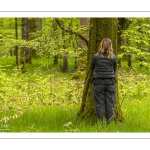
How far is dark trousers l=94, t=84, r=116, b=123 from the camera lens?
708 cm

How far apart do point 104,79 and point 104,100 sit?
19.9 inches

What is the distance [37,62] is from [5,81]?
1282cm

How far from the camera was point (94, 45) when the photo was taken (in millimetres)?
7207

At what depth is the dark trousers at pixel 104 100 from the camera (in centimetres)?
708

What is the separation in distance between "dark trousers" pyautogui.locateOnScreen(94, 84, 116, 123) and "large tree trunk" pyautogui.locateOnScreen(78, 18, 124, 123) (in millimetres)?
203

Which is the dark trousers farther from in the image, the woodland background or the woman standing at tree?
the woodland background

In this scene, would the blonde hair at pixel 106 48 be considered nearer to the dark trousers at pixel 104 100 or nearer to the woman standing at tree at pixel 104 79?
the woman standing at tree at pixel 104 79

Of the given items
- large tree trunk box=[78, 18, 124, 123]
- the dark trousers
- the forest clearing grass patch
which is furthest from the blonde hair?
the forest clearing grass patch

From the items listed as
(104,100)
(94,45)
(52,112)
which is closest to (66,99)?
(52,112)

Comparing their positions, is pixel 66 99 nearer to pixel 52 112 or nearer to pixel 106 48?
pixel 52 112

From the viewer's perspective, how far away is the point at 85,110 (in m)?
7.41

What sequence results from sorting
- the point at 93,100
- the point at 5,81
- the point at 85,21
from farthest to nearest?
the point at 85,21 → the point at 5,81 → the point at 93,100
